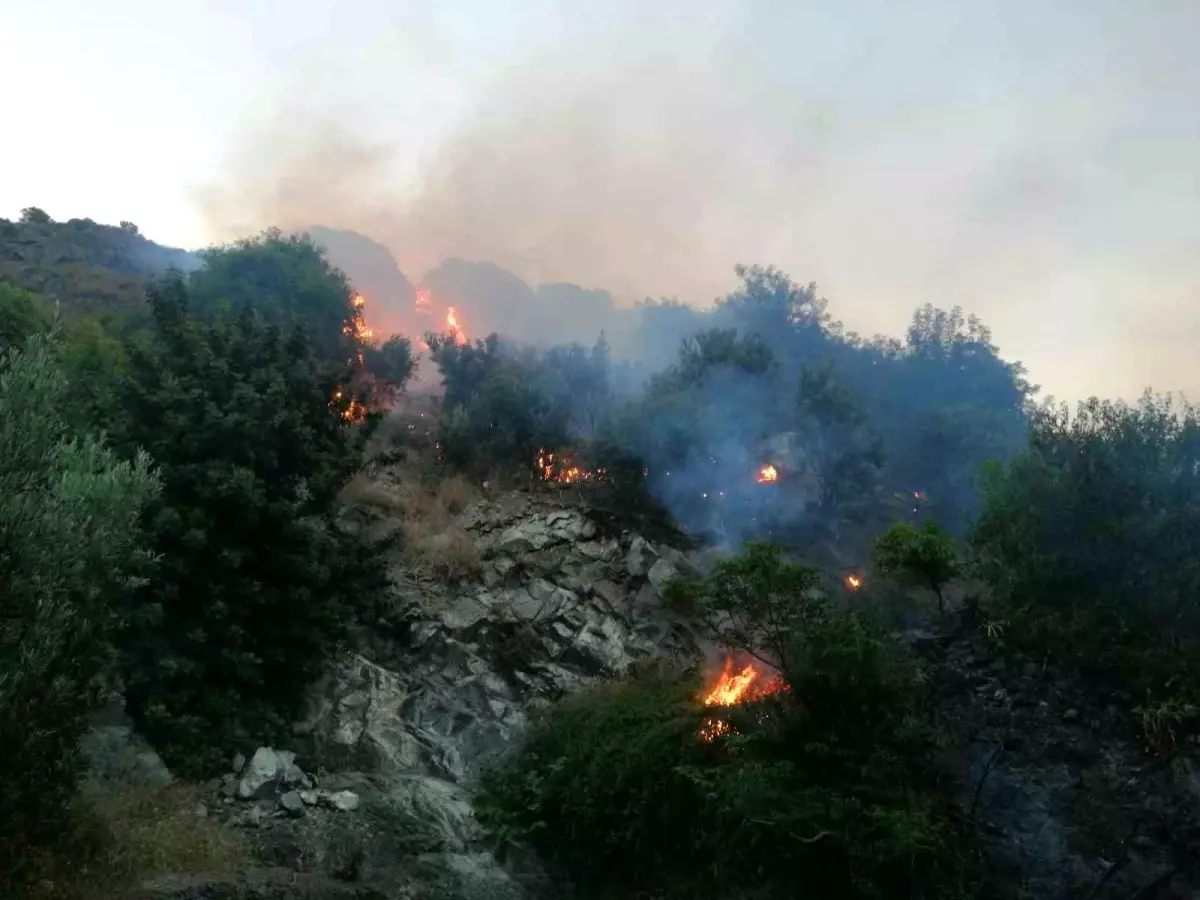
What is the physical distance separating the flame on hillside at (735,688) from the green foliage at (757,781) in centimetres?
16

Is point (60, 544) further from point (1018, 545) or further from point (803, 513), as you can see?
point (803, 513)


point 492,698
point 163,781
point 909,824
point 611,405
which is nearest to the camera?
point 909,824

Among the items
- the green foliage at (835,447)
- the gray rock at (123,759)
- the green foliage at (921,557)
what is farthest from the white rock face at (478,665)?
the green foliage at (835,447)

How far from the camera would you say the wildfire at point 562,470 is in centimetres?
2558

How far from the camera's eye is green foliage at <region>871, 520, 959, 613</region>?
51.6 ft

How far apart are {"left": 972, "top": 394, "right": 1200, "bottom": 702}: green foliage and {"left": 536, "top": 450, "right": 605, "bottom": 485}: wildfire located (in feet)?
40.9

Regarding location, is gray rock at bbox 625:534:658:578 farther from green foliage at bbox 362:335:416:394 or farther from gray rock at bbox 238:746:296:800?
green foliage at bbox 362:335:416:394

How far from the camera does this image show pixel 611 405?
29.9 meters

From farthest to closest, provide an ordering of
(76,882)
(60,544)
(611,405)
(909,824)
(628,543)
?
1. (611,405)
2. (628,543)
3. (909,824)
4. (76,882)
5. (60,544)

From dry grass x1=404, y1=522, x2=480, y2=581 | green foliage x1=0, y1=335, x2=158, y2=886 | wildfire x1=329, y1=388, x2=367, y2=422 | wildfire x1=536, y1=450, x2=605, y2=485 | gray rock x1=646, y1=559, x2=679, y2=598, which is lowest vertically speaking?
green foliage x1=0, y1=335, x2=158, y2=886

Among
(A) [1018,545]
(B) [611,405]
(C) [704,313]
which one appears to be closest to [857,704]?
(A) [1018,545]

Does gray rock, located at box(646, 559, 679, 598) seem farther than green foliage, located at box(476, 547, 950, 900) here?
Yes

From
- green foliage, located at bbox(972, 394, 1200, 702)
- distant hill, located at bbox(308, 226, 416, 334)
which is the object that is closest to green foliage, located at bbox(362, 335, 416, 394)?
green foliage, located at bbox(972, 394, 1200, 702)

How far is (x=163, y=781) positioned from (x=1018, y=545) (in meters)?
15.6
